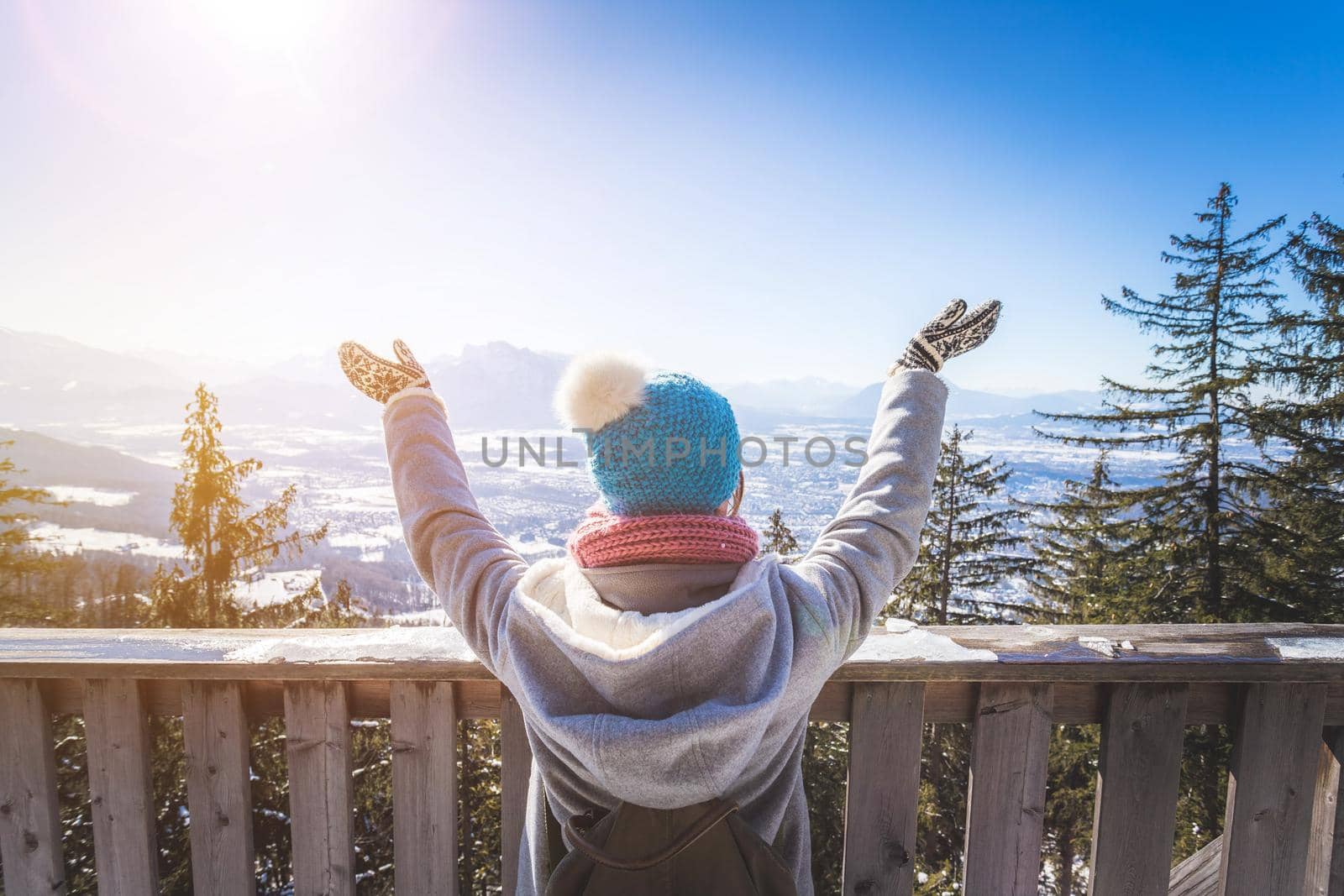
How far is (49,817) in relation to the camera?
133 centimetres

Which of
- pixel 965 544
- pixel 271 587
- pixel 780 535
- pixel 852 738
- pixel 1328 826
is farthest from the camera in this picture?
pixel 965 544

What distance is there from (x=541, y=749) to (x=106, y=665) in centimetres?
92

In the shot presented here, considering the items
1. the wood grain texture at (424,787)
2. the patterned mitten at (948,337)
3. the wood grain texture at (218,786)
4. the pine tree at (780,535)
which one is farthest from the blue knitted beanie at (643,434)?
the pine tree at (780,535)

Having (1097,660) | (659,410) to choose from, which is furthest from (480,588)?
(1097,660)

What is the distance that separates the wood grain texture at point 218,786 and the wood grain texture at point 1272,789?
6.76ft

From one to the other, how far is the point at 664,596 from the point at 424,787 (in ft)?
2.50

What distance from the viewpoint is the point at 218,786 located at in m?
1.28

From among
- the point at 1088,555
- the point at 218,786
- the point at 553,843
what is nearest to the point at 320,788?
the point at 218,786

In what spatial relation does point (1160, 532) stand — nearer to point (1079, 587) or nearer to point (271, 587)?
point (1079, 587)

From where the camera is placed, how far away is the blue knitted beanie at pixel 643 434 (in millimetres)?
970

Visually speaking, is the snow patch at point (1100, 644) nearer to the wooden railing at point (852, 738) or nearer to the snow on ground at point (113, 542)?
the wooden railing at point (852, 738)

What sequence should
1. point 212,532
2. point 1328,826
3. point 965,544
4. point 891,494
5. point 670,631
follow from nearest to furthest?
1. point 670,631
2. point 891,494
3. point 1328,826
4. point 212,532
5. point 965,544

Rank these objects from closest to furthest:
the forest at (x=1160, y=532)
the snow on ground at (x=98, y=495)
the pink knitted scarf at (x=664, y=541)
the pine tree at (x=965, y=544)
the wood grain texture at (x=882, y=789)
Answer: the pink knitted scarf at (x=664, y=541)
the wood grain texture at (x=882, y=789)
the forest at (x=1160, y=532)
the pine tree at (x=965, y=544)
the snow on ground at (x=98, y=495)

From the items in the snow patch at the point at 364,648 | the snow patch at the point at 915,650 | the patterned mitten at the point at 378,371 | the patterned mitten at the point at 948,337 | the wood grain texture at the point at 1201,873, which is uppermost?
the patterned mitten at the point at 948,337
